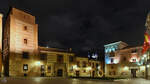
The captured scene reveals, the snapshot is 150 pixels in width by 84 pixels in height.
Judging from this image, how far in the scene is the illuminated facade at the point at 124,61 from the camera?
163 feet

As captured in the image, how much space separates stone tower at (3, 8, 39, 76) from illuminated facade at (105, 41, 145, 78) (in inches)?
1203

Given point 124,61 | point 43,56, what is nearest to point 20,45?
point 43,56

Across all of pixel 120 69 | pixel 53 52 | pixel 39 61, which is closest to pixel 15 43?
pixel 39 61

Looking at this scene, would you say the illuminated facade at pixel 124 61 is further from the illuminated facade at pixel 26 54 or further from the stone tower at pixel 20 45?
the stone tower at pixel 20 45

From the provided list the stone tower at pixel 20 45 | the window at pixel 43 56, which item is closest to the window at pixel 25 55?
the stone tower at pixel 20 45

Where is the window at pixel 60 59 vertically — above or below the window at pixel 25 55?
below

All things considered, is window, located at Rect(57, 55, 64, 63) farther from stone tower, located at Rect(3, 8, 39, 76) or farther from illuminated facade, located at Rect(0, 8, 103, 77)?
stone tower, located at Rect(3, 8, 39, 76)

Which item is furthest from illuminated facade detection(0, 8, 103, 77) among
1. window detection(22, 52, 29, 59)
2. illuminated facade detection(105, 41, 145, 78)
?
illuminated facade detection(105, 41, 145, 78)

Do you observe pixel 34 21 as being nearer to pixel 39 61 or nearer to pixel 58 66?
pixel 39 61

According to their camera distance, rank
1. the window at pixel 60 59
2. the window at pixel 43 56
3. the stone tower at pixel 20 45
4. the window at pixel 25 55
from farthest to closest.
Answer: the window at pixel 60 59, the window at pixel 43 56, the window at pixel 25 55, the stone tower at pixel 20 45

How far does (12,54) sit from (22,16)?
9076 millimetres

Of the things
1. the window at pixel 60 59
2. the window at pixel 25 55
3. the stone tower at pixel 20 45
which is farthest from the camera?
the window at pixel 60 59

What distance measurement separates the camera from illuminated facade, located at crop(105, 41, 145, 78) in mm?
49688

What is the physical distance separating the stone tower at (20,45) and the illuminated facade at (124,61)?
30.6 meters
